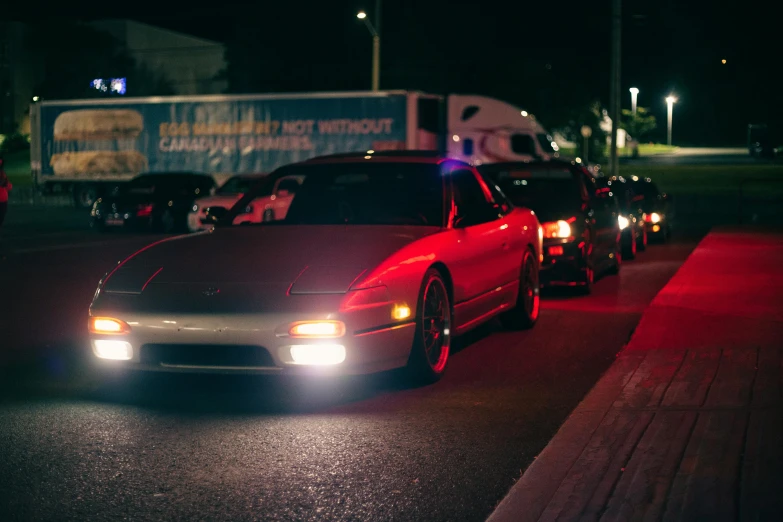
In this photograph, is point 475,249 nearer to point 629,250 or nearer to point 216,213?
point 216,213

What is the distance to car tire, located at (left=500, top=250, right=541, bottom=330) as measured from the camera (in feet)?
32.6

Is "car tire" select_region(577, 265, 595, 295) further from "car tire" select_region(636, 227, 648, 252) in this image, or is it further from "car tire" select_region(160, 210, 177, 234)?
"car tire" select_region(160, 210, 177, 234)

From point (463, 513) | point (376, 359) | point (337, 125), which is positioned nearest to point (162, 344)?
point (376, 359)

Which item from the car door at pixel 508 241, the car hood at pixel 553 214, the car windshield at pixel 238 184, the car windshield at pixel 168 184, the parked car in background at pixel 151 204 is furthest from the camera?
the car windshield at pixel 168 184

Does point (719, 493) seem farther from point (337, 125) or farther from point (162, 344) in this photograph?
point (337, 125)

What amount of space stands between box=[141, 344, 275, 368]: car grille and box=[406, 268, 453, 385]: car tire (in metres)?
1.08

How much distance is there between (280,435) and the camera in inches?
241

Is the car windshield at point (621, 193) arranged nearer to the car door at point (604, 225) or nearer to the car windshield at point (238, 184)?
the car door at point (604, 225)

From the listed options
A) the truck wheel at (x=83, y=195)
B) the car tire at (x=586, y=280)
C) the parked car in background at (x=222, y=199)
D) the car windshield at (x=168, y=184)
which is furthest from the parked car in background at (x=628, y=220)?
the truck wheel at (x=83, y=195)

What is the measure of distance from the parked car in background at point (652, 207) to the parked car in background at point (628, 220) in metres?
0.85

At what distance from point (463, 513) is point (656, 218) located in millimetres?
17221

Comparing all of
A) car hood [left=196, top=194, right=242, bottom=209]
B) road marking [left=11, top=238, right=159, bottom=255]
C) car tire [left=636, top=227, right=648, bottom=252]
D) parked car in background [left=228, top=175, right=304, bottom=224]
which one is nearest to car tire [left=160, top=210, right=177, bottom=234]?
car hood [left=196, top=194, right=242, bottom=209]

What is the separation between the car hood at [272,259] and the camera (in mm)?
6875

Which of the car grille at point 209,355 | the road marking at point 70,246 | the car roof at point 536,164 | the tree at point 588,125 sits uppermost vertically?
the tree at point 588,125
